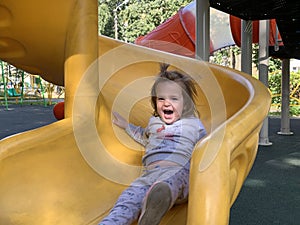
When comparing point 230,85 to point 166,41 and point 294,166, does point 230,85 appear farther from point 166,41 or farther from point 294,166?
point 166,41

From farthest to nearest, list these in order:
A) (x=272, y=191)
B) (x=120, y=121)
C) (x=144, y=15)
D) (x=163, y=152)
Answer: (x=144, y=15) → (x=272, y=191) → (x=120, y=121) → (x=163, y=152)

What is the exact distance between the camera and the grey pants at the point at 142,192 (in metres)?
1.12

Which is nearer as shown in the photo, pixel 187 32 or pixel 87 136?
pixel 87 136

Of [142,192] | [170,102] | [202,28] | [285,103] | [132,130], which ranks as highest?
[202,28]

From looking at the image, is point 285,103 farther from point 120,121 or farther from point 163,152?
point 163,152

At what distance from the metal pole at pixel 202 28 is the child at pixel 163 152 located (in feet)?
7.31

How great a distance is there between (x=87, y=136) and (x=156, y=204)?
0.49 metres

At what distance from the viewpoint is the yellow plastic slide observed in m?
0.91

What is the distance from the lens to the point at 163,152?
1.42 m

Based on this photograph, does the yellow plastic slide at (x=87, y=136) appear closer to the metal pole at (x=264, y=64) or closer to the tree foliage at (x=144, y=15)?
the metal pole at (x=264, y=64)

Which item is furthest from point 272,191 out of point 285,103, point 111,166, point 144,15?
point 144,15

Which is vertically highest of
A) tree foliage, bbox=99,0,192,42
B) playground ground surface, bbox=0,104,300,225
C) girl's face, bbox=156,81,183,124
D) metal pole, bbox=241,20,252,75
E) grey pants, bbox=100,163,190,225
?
tree foliage, bbox=99,0,192,42

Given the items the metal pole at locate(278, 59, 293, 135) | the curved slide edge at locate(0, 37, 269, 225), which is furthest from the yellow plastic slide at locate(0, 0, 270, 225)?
the metal pole at locate(278, 59, 293, 135)

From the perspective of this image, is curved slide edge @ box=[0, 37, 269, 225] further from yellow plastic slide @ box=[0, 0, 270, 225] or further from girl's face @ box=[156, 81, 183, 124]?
girl's face @ box=[156, 81, 183, 124]
